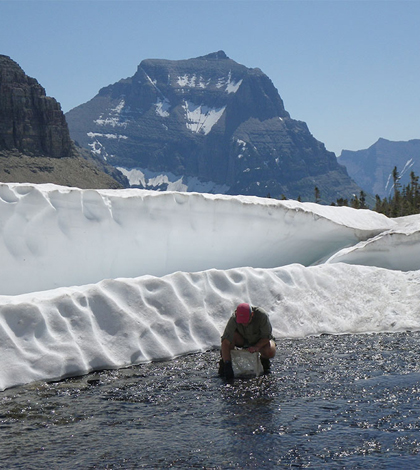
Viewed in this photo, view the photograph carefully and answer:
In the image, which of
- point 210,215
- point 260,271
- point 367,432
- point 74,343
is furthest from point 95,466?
point 210,215

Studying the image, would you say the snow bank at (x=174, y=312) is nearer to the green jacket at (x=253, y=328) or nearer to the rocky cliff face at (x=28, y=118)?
the green jacket at (x=253, y=328)

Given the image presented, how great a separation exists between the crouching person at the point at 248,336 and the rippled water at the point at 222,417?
264mm

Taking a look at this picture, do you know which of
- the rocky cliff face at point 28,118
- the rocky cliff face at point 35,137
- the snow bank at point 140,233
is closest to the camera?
the snow bank at point 140,233

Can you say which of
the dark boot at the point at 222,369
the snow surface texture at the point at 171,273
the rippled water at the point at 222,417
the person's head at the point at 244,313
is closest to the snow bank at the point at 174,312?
the snow surface texture at the point at 171,273

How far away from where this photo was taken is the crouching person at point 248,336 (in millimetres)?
8406

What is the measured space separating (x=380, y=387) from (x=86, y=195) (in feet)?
24.7

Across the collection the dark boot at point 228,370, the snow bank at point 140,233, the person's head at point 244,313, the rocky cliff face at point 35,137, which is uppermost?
the rocky cliff face at point 35,137

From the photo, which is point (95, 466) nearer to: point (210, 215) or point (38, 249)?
point (38, 249)

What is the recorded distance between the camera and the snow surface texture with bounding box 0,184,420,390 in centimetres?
890

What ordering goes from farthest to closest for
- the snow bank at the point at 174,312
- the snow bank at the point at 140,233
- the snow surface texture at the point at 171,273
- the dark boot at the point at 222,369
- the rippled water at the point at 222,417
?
the snow bank at the point at 140,233, the snow surface texture at the point at 171,273, the snow bank at the point at 174,312, the dark boot at the point at 222,369, the rippled water at the point at 222,417

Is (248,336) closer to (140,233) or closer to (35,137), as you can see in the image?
(140,233)

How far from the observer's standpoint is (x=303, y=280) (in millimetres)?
11781

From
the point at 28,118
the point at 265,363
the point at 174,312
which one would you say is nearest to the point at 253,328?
the point at 265,363

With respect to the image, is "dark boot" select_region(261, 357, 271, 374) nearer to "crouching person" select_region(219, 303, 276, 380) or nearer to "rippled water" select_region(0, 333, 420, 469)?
"crouching person" select_region(219, 303, 276, 380)
